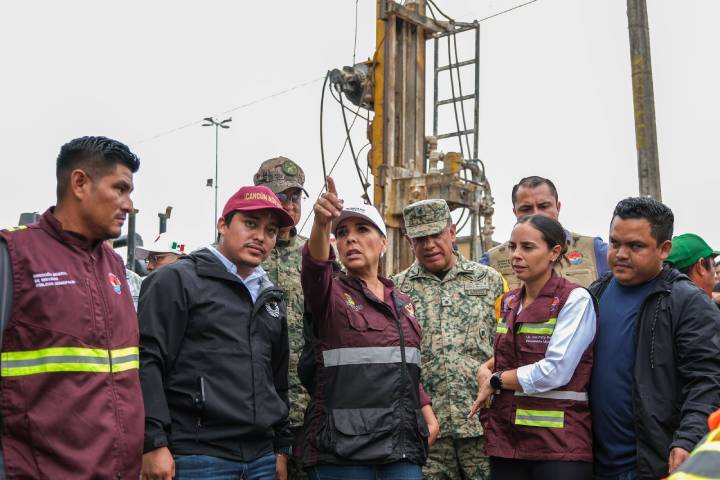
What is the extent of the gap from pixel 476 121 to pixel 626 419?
8.14 metres

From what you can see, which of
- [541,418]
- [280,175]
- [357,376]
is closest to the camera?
[541,418]

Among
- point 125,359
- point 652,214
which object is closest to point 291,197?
point 125,359

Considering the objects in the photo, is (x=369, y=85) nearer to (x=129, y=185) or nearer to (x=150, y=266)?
(x=150, y=266)

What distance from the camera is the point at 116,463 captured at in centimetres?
288

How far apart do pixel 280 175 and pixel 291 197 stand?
0.15 m

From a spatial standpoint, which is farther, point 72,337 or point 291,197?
point 291,197

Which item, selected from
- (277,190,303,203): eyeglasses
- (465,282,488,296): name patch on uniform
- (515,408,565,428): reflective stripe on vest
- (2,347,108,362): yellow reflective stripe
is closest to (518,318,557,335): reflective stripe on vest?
(515,408,565,428): reflective stripe on vest

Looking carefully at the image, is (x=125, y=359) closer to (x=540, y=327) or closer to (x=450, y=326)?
(x=540, y=327)

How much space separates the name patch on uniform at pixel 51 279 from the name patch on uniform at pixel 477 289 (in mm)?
2575

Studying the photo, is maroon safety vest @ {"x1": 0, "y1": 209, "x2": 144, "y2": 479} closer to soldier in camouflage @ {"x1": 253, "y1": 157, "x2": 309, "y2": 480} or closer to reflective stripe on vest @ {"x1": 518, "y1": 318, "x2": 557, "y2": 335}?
soldier in camouflage @ {"x1": 253, "y1": 157, "x2": 309, "y2": 480}

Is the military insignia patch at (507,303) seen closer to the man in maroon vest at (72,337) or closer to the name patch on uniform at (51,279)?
the man in maroon vest at (72,337)

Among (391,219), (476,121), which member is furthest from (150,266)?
(476,121)

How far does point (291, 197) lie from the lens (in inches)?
194

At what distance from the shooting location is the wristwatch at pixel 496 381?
373cm
